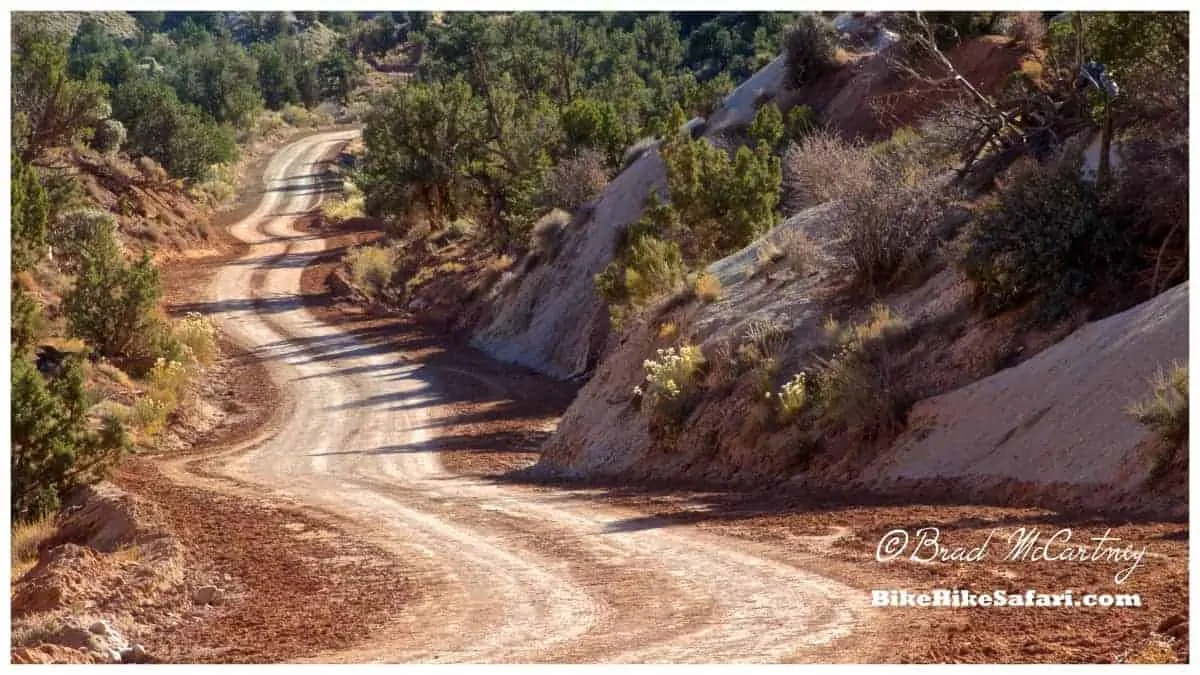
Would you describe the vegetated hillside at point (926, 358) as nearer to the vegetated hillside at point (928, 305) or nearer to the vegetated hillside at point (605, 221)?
the vegetated hillside at point (928, 305)

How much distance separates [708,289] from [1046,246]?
7.65 metres

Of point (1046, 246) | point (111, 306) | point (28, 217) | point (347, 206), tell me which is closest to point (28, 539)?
point (1046, 246)

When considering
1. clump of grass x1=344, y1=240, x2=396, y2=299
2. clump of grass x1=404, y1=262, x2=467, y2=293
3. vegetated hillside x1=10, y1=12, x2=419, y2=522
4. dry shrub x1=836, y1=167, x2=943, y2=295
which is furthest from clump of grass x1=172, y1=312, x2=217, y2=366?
dry shrub x1=836, y1=167, x2=943, y2=295

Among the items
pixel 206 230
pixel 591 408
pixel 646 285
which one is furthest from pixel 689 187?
pixel 206 230

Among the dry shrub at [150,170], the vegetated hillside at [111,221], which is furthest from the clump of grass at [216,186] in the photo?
the dry shrub at [150,170]

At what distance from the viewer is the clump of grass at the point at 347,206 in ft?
233

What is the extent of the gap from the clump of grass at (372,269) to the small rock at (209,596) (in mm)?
37985

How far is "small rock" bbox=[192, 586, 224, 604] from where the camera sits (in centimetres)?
1198

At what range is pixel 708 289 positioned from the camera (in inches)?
1000

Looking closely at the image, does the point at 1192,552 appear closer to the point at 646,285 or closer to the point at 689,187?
the point at 646,285

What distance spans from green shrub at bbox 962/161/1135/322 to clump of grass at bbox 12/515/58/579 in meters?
12.6

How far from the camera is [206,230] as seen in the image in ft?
211

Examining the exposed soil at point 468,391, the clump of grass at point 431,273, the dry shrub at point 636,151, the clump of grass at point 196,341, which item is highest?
the dry shrub at point 636,151

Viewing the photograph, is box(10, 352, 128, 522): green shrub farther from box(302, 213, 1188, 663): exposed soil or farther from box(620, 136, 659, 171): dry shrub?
box(620, 136, 659, 171): dry shrub
